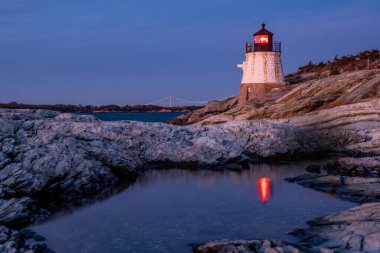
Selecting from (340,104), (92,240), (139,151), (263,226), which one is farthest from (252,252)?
(340,104)

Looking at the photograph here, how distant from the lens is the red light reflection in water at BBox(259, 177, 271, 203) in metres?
16.5

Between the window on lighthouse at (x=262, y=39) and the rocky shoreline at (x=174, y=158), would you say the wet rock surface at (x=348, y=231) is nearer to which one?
the rocky shoreline at (x=174, y=158)

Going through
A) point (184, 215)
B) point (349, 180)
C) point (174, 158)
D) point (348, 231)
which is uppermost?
point (174, 158)

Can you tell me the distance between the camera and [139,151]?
2367 cm

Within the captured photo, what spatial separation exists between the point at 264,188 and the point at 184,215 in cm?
481

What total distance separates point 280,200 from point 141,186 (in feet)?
18.0

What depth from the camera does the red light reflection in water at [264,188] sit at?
16.5 m

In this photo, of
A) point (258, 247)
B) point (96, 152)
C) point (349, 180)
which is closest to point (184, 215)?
point (258, 247)

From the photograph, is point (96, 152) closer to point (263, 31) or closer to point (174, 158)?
point (174, 158)

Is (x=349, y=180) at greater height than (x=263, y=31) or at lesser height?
lesser

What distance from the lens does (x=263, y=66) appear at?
49.7 m

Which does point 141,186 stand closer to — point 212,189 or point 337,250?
point 212,189

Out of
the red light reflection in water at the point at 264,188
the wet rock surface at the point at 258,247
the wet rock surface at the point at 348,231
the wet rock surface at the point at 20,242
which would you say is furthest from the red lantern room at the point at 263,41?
the wet rock surface at the point at 258,247

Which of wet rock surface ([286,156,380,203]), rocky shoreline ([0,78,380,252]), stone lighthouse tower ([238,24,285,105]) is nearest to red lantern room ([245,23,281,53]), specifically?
stone lighthouse tower ([238,24,285,105])
